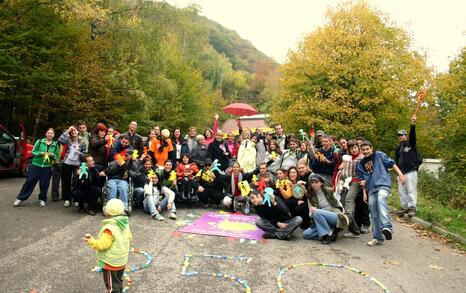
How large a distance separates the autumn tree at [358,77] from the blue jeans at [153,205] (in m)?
13.1

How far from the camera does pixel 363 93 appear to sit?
65.1ft

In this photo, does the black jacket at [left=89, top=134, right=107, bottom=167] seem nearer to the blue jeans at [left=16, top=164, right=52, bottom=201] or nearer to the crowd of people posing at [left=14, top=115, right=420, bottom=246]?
the crowd of people posing at [left=14, top=115, right=420, bottom=246]

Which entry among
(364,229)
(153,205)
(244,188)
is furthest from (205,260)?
(364,229)

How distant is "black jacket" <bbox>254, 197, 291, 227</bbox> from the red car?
8355 millimetres

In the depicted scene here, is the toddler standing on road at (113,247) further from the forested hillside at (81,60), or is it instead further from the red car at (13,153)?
the forested hillside at (81,60)

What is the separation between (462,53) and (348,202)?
45.6 ft

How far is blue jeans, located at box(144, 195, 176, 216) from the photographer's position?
7773mm

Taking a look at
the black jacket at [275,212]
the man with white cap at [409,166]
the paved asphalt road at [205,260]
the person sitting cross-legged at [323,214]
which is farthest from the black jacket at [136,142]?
the man with white cap at [409,166]

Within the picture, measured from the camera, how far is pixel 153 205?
7.82 meters

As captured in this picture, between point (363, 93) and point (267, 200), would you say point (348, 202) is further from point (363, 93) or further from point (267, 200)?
point (363, 93)

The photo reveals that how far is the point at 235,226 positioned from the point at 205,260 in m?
2.17

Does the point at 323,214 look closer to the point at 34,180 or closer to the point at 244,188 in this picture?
the point at 244,188

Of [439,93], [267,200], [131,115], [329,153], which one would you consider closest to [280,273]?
[267,200]

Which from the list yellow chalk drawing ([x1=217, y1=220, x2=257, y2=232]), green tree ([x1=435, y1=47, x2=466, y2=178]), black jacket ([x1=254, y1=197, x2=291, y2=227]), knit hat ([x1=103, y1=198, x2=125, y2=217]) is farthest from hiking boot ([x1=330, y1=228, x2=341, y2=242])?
green tree ([x1=435, y1=47, x2=466, y2=178])
